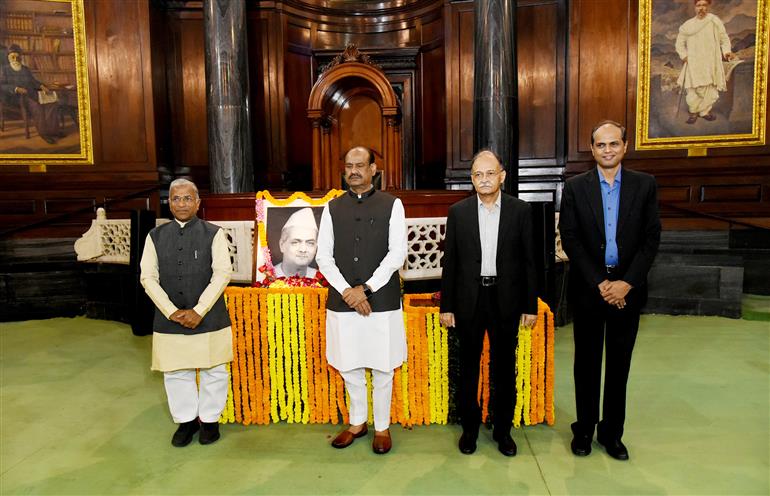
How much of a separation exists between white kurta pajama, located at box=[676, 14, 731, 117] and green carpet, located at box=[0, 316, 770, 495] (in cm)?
387

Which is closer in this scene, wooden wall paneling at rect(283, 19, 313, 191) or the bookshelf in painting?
the bookshelf in painting

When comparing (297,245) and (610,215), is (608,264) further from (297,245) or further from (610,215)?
(297,245)

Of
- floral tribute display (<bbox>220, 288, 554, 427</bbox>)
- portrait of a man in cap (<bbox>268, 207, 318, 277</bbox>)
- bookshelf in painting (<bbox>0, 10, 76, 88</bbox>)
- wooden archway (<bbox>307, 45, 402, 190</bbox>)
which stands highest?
bookshelf in painting (<bbox>0, 10, 76, 88</bbox>)

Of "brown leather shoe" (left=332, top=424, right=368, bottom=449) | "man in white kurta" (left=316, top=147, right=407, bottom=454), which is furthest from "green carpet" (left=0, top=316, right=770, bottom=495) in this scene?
"man in white kurta" (left=316, top=147, right=407, bottom=454)

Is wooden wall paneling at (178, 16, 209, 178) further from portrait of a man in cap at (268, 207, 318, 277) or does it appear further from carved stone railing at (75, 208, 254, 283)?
portrait of a man in cap at (268, 207, 318, 277)

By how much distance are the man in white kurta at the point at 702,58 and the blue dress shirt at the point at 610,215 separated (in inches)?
202

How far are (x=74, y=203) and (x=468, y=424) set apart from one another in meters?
6.70

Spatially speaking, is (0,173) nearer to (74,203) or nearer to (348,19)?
(74,203)

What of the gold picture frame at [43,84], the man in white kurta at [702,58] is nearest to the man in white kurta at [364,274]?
the man in white kurta at [702,58]

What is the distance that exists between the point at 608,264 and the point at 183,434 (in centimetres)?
254

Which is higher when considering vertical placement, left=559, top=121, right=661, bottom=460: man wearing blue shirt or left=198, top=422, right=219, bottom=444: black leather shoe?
left=559, top=121, right=661, bottom=460: man wearing blue shirt

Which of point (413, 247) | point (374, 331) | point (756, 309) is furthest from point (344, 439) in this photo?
point (756, 309)

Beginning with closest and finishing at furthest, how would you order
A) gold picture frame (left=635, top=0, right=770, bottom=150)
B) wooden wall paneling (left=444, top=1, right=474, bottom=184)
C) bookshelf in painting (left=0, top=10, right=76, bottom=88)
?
gold picture frame (left=635, top=0, right=770, bottom=150) → bookshelf in painting (left=0, top=10, right=76, bottom=88) → wooden wall paneling (left=444, top=1, right=474, bottom=184)

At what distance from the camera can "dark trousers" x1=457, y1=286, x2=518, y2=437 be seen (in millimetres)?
2674
